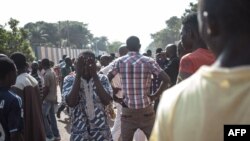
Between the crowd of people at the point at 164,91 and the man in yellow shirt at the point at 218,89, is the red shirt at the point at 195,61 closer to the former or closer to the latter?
the crowd of people at the point at 164,91

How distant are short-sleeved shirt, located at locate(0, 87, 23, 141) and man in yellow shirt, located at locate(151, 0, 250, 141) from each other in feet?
8.14

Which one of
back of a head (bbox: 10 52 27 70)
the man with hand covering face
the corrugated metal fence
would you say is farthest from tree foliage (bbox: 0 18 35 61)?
the man with hand covering face

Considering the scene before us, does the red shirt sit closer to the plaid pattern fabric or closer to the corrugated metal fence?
the plaid pattern fabric

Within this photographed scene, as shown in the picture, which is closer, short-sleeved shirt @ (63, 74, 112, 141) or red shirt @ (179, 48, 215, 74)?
red shirt @ (179, 48, 215, 74)

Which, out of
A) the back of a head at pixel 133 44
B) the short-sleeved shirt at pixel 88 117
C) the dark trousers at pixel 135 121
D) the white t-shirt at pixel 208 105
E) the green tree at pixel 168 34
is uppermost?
the green tree at pixel 168 34

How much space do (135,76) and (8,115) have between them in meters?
2.01

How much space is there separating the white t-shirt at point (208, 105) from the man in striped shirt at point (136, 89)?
152 inches

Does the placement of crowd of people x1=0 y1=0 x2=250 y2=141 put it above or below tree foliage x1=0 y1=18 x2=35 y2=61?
below

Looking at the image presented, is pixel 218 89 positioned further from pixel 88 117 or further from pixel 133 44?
pixel 133 44

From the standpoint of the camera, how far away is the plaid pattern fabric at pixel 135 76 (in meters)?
5.30

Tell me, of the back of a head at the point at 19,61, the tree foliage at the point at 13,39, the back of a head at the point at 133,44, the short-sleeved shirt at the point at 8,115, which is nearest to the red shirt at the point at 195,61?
the short-sleeved shirt at the point at 8,115

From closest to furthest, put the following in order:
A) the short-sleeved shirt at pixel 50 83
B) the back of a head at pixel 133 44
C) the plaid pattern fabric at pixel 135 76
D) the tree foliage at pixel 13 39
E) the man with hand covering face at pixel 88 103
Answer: the man with hand covering face at pixel 88 103 < the plaid pattern fabric at pixel 135 76 < the back of a head at pixel 133 44 < the short-sleeved shirt at pixel 50 83 < the tree foliage at pixel 13 39

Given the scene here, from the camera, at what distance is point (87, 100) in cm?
413

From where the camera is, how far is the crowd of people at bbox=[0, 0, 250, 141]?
1.33m
